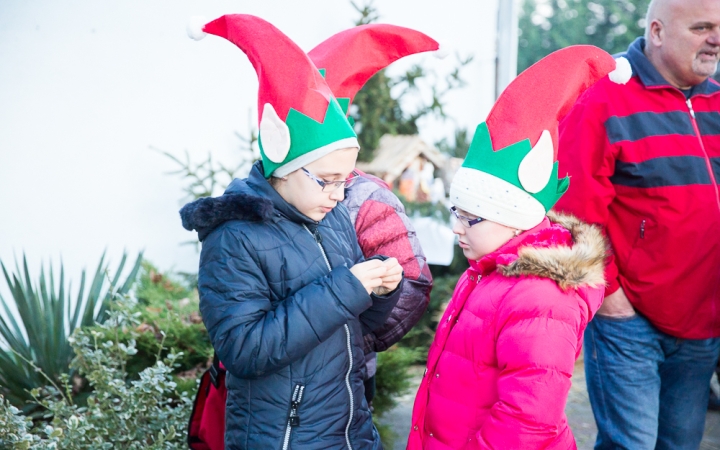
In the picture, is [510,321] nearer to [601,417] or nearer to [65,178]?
[601,417]

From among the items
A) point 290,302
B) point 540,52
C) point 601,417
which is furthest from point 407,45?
point 540,52

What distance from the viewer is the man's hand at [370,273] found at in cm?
205

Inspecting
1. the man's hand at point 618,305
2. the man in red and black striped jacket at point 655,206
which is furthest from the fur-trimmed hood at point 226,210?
the man's hand at point 618,305

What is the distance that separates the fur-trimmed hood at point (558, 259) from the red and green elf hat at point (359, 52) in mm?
932

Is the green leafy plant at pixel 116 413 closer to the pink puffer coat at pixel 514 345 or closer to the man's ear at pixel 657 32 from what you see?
the pink puffer coat at pixel 514 345

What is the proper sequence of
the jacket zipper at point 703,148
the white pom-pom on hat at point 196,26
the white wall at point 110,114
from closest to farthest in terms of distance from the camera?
the white pom-pom on hat at point 196,26, the jacket zipper at point 703,148, the white wall at point 110,114

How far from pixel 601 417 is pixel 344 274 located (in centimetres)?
157

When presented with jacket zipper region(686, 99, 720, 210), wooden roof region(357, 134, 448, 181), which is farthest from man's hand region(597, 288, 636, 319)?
wooden roof region(357, 134, 448, 181)

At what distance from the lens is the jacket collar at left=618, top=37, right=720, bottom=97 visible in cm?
286

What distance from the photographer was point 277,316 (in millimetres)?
1969

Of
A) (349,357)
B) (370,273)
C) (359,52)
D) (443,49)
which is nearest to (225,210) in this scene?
(370,273)

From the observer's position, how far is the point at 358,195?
8.66 ft

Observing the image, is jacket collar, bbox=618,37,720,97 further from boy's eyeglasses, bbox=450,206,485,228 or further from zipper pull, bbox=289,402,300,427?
zipper pull, bbox=289,402,300,427

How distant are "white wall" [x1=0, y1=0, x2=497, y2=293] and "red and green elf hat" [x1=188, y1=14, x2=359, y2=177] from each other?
213 cm
